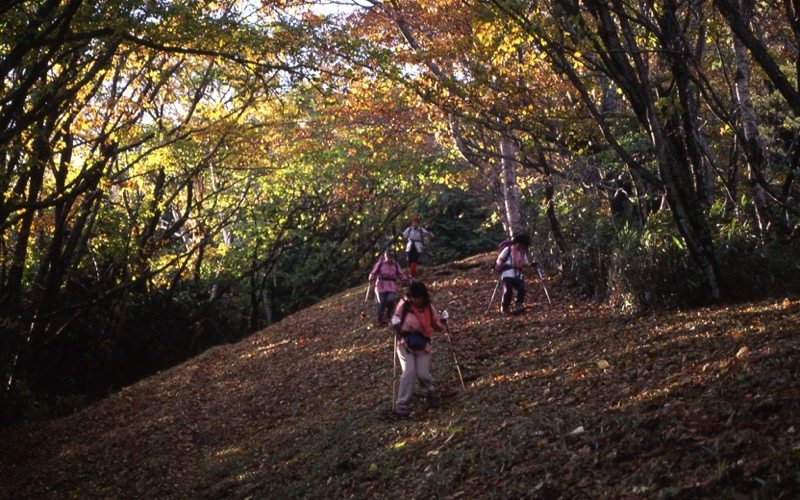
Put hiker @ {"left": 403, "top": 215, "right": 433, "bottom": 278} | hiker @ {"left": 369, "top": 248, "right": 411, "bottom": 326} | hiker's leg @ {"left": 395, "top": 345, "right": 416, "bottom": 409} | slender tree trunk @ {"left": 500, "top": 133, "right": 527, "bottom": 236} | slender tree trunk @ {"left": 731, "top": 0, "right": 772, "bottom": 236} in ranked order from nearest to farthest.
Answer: slender tree trunk @ {"left": 731, "top": 0, "right": 772, "bottom": 236}, hiker's leg @ {"left": 395, "top": 345, "right": 416, "bottom": 409}, hiker @ {"left": 369, "top": 248, "right": 411, "bottom": 326}, slender tree trunk @ {"left": 500, "top": 133, "right": 527, "bottom": 236}, hiker @ {"left": 403, "top": 215, "right": 433, "bottom": 278}

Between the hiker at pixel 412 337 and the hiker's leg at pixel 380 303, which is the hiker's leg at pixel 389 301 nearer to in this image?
the hiker's leg at pixel 380 303

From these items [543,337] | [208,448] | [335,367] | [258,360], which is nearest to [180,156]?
[258,360]

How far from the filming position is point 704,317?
9836 mm

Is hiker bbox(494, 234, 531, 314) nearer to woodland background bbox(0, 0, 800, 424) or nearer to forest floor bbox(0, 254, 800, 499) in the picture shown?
forest floor bbox(0, 254, 800, 499)

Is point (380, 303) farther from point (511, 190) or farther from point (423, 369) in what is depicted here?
point (423, 369)

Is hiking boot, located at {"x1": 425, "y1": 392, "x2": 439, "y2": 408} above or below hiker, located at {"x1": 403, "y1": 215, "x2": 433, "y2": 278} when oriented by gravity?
below

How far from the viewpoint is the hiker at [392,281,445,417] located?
32.0 feet

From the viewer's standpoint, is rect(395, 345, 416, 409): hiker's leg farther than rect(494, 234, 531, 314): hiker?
No

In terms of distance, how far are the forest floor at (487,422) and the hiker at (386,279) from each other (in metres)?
0.72

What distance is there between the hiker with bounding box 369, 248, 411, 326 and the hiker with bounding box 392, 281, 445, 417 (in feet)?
17.2

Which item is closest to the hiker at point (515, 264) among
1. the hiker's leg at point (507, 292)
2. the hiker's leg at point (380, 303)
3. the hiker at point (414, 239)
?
the hiker's leg at point (507, 292)

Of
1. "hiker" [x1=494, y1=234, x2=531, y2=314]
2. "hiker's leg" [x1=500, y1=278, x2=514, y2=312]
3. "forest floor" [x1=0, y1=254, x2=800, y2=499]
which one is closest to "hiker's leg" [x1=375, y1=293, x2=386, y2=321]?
"forest floor" [x1=0, y1=254, x2=800, y2=499]

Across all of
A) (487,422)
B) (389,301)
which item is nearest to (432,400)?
(487,422)

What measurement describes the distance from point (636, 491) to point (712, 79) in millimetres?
14096
